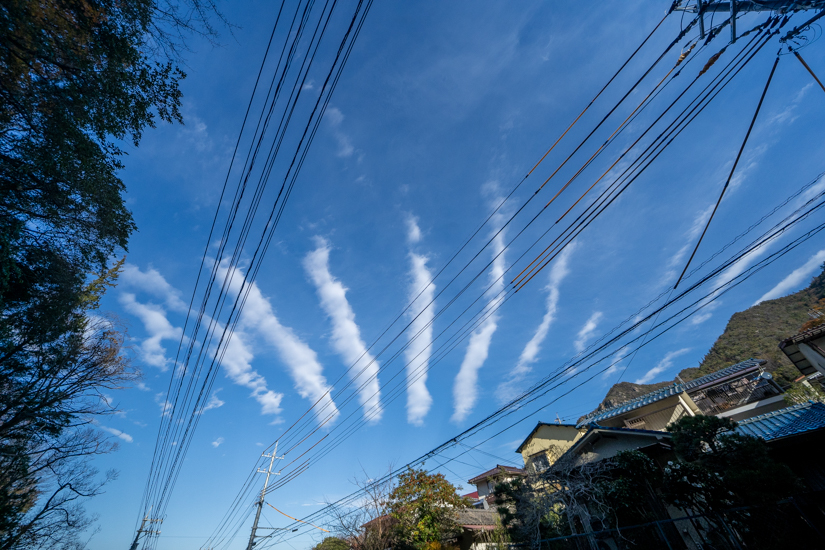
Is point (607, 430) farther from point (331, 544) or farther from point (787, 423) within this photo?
point (331, 544)

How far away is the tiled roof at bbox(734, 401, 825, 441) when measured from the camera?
886 cm

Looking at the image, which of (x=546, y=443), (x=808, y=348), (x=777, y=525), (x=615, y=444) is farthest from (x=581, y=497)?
(x=808, y=348)

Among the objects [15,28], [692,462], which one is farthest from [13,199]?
[692,462]

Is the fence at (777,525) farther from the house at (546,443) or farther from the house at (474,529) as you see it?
the house at (546,443)

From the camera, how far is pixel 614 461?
11.0 metres

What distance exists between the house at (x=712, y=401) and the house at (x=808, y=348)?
5.75 m

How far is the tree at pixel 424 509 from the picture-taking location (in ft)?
46.6

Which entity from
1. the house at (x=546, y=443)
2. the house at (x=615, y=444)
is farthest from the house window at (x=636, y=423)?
the house at (x=615, y=444)

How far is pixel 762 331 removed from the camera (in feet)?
111

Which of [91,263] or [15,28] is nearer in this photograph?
[15,28]

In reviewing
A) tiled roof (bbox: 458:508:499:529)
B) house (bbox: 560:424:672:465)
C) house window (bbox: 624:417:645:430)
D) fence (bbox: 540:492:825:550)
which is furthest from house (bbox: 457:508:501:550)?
fence (bbox: 540:492:825:550)

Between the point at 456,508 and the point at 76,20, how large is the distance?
74.7 feet

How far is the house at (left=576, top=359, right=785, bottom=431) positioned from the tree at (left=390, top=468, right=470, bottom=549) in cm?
1011

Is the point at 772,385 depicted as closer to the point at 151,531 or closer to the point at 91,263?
the point at 91,263
